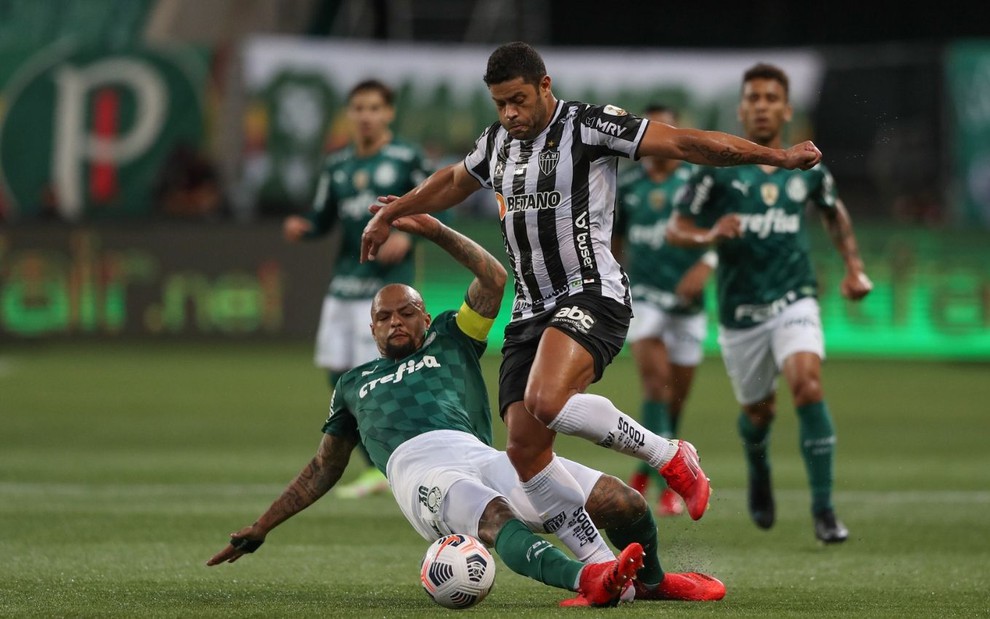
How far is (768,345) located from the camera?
8805 millimetres

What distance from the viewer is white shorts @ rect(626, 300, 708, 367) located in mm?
10812

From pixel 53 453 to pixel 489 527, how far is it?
730 cm

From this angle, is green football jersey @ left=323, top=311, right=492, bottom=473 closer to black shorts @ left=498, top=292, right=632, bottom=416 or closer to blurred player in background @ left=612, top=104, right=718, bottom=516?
black shorts @ left=498, top=292, right=632, bottom=416

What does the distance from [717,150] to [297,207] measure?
52.9ft

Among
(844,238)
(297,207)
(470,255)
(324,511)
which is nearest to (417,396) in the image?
(470,255)

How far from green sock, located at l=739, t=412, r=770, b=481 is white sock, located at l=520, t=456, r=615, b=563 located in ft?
8.65

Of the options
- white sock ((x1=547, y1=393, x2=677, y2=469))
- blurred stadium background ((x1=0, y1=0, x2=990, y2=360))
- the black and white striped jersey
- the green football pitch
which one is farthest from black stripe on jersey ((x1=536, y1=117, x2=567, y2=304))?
blurred stadium background ((x1=0, y1=0, x2=990, y2=360))

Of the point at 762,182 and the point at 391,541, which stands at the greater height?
the point at 762,182

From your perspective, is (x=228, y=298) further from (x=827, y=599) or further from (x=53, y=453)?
(x=827, y=599)

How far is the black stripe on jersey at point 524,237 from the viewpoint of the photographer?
6.64 m

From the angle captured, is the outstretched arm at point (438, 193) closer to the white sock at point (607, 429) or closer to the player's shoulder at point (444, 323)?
the player's shoulder at point (444, 323)

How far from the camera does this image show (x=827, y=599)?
657 centimetres

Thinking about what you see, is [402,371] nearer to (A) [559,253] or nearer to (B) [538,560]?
(A) [559,253]

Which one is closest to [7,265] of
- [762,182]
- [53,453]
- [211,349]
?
[211,349]
